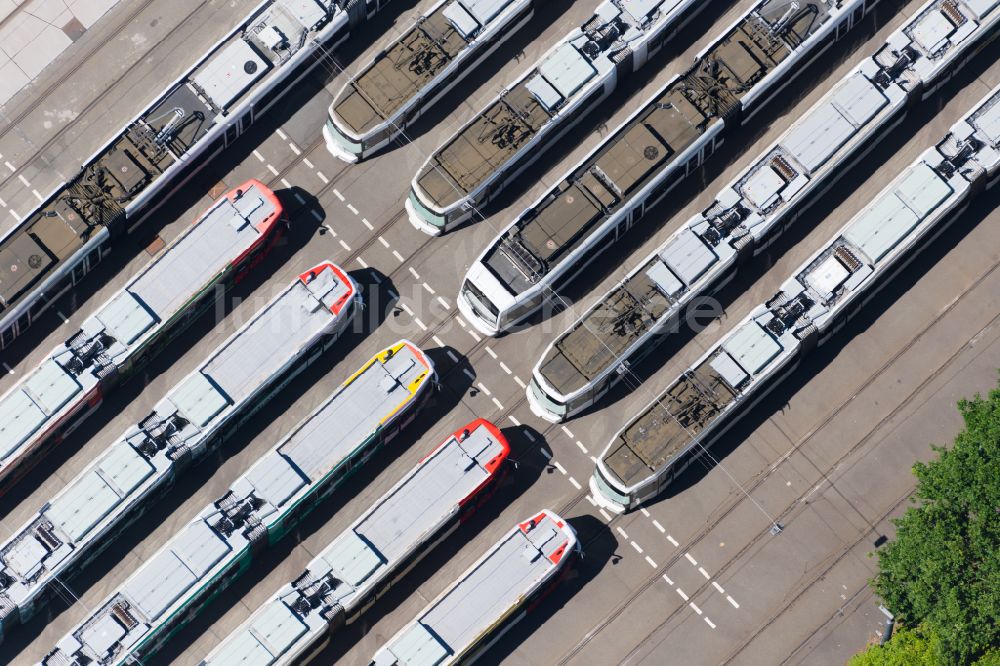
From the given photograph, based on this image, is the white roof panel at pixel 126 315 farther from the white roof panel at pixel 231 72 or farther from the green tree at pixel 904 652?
the green tree at pixel 904 652

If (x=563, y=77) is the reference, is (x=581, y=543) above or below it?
below

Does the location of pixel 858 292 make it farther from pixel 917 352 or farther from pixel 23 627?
pixel 23 627

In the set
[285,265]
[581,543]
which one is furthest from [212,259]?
[581,543]

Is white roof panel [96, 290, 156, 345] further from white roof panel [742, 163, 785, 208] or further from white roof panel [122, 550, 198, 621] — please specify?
white roof panel [742, 163, 785, 208]

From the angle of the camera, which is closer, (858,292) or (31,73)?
(858,292)

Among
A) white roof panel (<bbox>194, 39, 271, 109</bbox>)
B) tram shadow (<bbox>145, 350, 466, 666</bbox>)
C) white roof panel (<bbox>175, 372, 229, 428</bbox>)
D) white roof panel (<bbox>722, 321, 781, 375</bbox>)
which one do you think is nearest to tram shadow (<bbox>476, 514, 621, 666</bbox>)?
tram shadow (<bbox>145, 350, 466, 666</bbox>)

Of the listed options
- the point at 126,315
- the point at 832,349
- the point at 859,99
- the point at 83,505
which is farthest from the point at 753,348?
the point at 83,505

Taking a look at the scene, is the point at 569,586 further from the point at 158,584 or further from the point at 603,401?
the point at 158,584

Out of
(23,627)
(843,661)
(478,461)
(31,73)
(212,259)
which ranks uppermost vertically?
(31,73)
